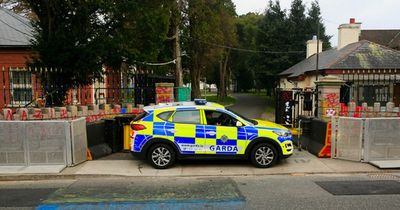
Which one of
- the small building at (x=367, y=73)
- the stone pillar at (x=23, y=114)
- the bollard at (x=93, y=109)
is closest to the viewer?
the stone pillar at (x=23, y=114)

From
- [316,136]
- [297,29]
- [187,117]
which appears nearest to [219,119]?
[187,117]

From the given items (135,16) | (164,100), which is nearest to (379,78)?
(164,100)

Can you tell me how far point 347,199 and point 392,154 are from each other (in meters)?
3.90

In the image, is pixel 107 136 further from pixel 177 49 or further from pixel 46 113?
pixel 177 49

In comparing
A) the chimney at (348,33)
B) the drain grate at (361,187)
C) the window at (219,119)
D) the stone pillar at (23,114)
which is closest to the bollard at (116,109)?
the stone pillar at (23,114)

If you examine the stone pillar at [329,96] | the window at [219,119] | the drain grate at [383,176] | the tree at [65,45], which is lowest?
the drain grate at [383,176]

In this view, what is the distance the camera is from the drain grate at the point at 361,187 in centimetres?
700

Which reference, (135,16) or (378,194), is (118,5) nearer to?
(135,16)

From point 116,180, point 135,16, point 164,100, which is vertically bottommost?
point 116,180

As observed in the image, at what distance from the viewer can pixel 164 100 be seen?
14172 millimetres

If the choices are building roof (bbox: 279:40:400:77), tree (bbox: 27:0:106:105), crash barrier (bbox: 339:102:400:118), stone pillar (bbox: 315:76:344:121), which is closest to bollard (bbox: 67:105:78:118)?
tree (bbox: 27:0:106:105)

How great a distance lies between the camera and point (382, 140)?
9.52m

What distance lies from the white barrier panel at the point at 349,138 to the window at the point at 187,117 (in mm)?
3854

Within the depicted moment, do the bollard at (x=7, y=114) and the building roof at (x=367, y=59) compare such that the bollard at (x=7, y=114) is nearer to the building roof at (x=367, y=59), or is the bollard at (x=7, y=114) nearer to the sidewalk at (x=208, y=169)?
the sidewalk at (x=208, y=169)
